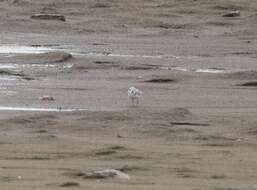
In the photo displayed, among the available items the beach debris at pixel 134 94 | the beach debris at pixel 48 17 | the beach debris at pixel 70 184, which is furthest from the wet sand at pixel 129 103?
the beach debris at pixel 48 17

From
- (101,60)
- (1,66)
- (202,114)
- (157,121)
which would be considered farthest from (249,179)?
(101,60)

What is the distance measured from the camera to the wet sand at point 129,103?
8.43 metres

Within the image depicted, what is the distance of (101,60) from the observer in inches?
768

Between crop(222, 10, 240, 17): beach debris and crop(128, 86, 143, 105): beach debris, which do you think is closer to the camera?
crop(128, 86, 143, 105): beach debris

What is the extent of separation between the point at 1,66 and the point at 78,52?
3523 mm

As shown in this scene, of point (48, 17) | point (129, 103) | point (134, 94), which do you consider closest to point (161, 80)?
point (129, 103)

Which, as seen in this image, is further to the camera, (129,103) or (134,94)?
(129,103)

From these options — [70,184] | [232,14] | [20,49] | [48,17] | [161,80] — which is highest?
[232,14]

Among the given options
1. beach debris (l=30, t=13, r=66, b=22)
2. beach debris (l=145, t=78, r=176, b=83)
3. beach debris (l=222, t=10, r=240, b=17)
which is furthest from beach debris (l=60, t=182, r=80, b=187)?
beach debris (l=222, t=10, r=240, b=17)

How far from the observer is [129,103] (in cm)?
1367

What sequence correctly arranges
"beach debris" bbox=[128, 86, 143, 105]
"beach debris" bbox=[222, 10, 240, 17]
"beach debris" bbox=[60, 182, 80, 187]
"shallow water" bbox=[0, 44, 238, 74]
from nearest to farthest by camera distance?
"beach debris" bbox=[60, 182, 80, 187] < "beach debris" bbox=[128, 86, 143, 105] < "shallow water" bbox=[0, 44, 238, 74] < "beach debris" bbox=[222, 10, 240, 17]

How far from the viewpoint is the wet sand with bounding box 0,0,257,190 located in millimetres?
8430

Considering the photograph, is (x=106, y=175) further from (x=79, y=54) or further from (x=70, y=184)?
(x=79, y=54)

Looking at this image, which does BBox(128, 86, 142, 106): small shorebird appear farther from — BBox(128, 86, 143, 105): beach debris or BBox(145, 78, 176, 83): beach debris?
BBox(145, 78, 176, 83): beach debris
